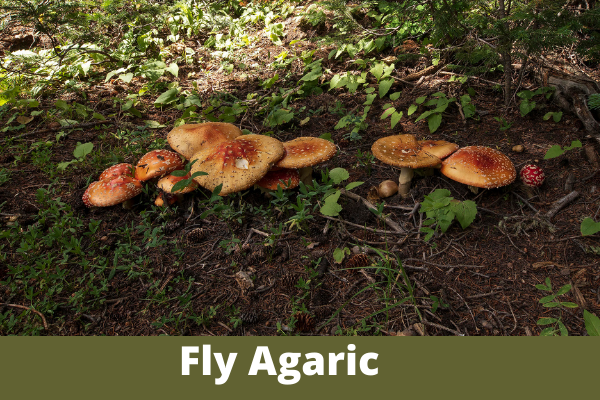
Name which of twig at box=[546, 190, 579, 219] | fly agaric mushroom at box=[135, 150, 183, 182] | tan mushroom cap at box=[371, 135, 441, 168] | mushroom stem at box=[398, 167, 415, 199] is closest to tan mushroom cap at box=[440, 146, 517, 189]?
tan mushroom cap at box=[371, 135, 441, 168]

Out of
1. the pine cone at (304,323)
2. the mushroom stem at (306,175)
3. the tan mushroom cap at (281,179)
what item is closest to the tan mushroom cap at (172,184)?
the tan mushroom cap at (281,179)

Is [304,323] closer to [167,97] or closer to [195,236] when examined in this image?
[195,236]

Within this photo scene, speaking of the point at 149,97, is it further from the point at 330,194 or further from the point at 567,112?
the point at 567,112

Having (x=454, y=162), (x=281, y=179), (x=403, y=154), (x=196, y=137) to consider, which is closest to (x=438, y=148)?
(x=454, y=162)

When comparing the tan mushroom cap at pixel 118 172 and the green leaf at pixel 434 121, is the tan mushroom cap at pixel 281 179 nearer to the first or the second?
the tan mushroom cap at pixel 118 172

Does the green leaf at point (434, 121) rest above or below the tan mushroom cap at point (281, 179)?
above

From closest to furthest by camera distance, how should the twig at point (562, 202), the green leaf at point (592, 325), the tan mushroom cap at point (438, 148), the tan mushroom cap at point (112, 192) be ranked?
the green leaf at point (592, 325), the twig at point (562, 202), the tan mushroom cap at point (438, 148), the tan mushroom cap at point (112, 192)

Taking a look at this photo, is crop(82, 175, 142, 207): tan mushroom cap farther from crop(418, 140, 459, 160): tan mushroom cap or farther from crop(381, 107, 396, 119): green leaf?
crop(381, 107, 396, 119): green leaf
